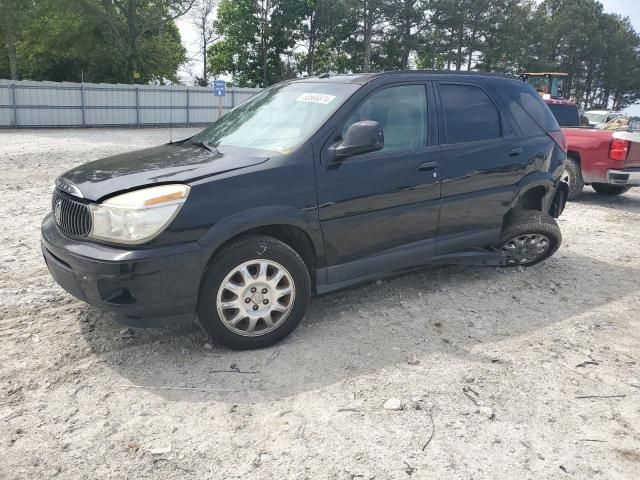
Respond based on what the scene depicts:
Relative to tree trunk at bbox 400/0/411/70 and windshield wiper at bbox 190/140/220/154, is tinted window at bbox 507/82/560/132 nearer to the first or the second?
windshield wiper at bbox 190/140/220/154

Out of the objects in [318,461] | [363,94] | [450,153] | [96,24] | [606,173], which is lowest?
[318,461]

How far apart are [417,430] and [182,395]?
4.39ft

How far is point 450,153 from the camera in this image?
459cm

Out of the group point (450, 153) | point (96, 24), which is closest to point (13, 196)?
point (450, 153)

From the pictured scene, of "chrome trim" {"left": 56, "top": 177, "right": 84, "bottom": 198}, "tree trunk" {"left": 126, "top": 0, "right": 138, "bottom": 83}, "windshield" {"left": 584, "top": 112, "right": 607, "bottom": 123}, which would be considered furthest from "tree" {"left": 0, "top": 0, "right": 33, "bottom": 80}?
"chrome trim" {"left": 56, "top": 177, "right": 84, "bottom": 198}

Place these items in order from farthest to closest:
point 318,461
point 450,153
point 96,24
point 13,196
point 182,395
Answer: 1. point 96,24
2. point 13,196
3. point 450,153
4. point 182,395
5. point 318,461

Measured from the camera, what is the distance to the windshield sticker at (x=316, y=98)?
420cm

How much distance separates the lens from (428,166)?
174 inches

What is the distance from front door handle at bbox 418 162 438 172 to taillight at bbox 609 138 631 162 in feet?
19.9

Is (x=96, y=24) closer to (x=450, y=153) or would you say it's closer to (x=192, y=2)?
(x=192, y=2)

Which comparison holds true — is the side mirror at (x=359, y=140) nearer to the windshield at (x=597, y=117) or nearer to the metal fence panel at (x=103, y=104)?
the metal fence panel at (x=103, y=104)

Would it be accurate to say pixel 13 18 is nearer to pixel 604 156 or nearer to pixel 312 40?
pixel 312 40

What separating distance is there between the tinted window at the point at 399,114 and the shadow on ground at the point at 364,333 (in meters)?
1.33

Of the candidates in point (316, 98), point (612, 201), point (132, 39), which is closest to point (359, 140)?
point (316, 98)
